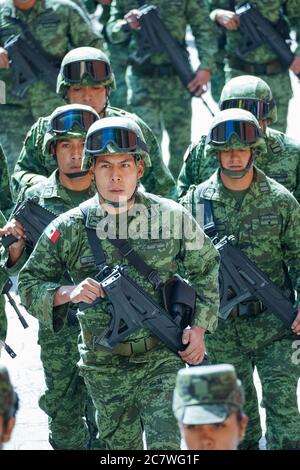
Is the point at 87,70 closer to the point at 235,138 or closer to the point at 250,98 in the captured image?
the point at 250,98

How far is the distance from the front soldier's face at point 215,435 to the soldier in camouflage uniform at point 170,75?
7558 millimetres

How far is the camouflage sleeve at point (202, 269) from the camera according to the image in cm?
834

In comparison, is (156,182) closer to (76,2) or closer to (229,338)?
(229,338)

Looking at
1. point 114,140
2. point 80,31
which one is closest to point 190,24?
point 80,31

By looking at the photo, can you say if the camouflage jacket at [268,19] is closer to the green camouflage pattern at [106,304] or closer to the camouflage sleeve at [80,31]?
the camouflage sleeve at [80,31]

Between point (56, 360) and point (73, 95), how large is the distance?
209 cm

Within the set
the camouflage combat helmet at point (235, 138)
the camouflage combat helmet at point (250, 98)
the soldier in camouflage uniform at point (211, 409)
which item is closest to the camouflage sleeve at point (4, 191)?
the camouflage combat helmet at point (235, 138)

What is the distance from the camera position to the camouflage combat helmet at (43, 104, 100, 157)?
945 centimetres

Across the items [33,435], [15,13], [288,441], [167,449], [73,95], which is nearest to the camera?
[167,449]

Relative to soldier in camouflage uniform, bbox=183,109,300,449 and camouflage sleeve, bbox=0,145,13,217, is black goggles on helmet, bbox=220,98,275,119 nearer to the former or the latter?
soldier in camouflage uniform, bbox=183,109,300,449

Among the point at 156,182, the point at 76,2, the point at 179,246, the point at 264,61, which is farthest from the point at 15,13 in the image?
the point at 179,246

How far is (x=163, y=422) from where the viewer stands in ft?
26.7

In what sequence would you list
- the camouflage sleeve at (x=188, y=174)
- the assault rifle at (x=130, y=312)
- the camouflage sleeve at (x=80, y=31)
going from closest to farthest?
the assault rifle at (x=130, y=312) → the camouflage sleeve at (x=188, y=174) → the camouflage sleeve at (x=80, y=31)

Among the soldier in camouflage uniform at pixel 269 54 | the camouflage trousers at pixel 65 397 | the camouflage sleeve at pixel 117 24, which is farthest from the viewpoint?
the camouflage sleeve at pixel 117 24
